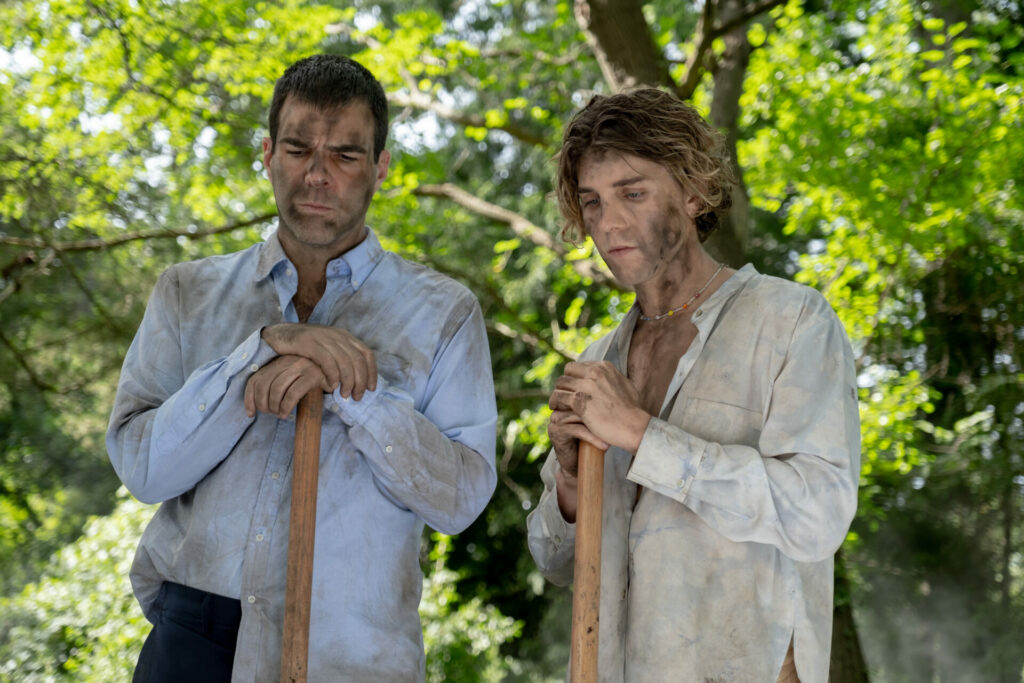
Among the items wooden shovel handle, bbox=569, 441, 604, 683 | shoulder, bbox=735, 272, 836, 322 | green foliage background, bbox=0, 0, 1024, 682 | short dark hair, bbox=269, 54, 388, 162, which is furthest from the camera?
green foliage background, bbox=0, 0, 1024, 682

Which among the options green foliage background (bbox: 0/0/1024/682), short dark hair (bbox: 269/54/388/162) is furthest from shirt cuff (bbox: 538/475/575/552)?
green foliage background (bbox: 0/0/1024/682)

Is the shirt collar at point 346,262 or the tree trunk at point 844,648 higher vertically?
the shirt collar at point 346,262

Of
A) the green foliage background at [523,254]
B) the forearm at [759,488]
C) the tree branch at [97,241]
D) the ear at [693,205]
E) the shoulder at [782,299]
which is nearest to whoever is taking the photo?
the forearm at [759,488]

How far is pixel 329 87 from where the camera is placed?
2094 mm

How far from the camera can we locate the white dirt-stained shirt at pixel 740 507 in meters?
1.80

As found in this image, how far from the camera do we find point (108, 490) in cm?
1064

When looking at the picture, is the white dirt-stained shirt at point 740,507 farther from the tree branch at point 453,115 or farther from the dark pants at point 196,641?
the tree branch at point 453,115

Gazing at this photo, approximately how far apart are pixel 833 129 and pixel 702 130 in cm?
502

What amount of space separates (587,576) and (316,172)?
3.12 ft

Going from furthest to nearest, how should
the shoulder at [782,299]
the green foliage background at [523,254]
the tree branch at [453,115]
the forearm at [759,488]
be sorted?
1. the tree branch at [453,115]
2. the green foliage background at [523,254]
3. the shoulder at [782,299]
4. the forearm at [759,488]

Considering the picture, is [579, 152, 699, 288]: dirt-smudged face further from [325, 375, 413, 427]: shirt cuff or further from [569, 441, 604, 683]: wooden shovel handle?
[325, 375, 413, 427]: shirt cuff

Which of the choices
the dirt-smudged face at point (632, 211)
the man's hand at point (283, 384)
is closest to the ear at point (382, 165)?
the dirt-smudged face at point (632, 211)

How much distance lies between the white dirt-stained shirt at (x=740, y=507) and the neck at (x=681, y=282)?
4.7 inches

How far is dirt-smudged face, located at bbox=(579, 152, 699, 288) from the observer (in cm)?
211
